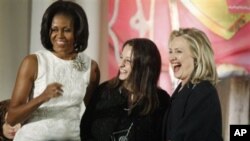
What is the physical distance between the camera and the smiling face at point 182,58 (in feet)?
4.34

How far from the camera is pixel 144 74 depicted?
1.43 metres

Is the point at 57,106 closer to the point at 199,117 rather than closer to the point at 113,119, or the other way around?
the point at 113,119

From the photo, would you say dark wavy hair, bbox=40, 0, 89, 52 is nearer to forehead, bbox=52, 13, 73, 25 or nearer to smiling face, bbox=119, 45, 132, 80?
forehead, bbox=52, 13, 73, 25

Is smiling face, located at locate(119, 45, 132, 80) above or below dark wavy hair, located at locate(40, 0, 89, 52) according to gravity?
below

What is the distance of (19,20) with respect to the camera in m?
2.12

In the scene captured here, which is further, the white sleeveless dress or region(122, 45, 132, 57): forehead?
region(122, 45, 132, 57): forehead

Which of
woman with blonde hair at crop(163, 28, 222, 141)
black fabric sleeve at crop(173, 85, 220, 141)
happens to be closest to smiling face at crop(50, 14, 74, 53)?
woman with blonde hair at crop(163, 28, 222, 141)

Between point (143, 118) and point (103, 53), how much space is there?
77 cm

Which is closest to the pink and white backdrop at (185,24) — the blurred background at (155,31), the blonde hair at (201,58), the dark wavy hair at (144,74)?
the blurred background at (155,31)

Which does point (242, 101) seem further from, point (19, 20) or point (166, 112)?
point (19, 20)

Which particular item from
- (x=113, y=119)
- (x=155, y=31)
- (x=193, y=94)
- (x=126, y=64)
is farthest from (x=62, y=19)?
(x=155, y=31)

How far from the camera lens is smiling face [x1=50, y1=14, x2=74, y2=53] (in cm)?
138

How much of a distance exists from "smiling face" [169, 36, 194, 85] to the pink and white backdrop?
647mm

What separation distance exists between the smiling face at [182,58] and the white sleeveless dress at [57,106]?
31 cm
